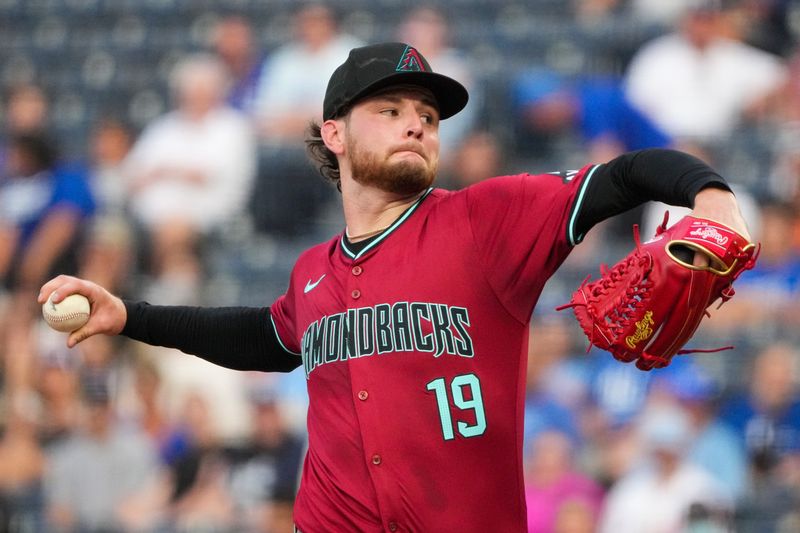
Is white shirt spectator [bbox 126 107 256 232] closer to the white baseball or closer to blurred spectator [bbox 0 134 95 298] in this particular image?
blurred spectator [bbox 0 134 95 298]

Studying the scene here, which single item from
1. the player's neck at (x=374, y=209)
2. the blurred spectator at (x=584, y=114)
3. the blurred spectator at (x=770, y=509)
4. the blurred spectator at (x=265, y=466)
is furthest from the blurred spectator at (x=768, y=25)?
the player's neck at (x=374, y=209)

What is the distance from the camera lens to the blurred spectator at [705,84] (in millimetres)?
8305

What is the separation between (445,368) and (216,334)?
3.08ft

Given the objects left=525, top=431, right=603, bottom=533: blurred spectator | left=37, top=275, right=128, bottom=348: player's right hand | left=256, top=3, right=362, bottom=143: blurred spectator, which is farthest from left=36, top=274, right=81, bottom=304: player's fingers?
left=256, top=3, right=362, bottom=143: blurred spectator

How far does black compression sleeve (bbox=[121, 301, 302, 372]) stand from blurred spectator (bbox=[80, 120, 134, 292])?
4615 mm

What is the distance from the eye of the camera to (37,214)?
9102mm

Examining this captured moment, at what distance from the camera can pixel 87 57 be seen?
11000 mm

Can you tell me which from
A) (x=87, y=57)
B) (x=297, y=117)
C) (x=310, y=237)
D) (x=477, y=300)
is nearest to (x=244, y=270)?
(x=310, y=237)

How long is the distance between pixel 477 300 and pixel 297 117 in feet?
19.8

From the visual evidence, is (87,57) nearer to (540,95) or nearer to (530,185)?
(540,95)

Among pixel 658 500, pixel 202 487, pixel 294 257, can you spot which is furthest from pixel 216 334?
pixel 294 257

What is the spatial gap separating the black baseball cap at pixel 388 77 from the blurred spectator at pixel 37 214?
5467 mm

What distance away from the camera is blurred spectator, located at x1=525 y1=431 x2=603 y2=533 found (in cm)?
651

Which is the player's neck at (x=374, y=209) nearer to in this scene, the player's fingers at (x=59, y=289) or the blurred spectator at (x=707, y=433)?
the player's fingers at (x=59, y=289)
